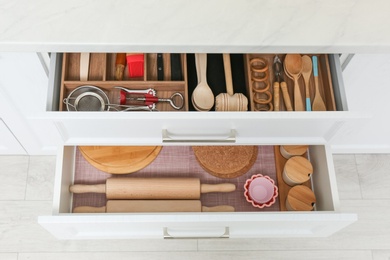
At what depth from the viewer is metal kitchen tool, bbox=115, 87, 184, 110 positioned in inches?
39.7

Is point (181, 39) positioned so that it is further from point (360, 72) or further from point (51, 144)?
point (51, 144)

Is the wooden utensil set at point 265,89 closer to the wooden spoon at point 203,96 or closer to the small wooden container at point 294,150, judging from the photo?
the wooden spoon at point 203,96

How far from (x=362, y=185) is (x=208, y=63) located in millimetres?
991

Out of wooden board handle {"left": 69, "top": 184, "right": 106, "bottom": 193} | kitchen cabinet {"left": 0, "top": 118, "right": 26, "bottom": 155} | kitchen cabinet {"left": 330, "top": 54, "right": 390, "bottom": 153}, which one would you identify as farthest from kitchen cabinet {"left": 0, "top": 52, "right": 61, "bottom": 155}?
kitchen cabinet {"left": 330, "top": 54, "right": 390, "bottom": 153}

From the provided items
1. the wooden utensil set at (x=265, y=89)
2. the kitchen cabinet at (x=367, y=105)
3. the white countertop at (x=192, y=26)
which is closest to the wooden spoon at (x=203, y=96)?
the wooden utensil set at (x=265, y=89)

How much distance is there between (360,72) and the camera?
3.57 ft

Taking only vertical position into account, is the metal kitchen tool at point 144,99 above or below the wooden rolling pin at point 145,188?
above

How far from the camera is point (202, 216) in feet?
3.14

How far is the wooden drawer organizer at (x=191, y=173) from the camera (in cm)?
112

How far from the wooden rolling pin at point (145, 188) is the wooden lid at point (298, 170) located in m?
0.25

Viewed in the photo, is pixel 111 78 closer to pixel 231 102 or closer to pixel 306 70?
pixel 231 102

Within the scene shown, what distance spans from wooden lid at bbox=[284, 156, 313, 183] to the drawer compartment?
28mm

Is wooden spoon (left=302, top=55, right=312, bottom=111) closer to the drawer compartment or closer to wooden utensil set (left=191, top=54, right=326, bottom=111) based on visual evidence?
wooden utensil set (left=191, top=54, right=326, bottom=111)

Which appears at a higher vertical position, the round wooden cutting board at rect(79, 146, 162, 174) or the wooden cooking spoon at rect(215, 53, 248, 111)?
the wooden cooking spoon at rect(215, 53, 248, 111)
